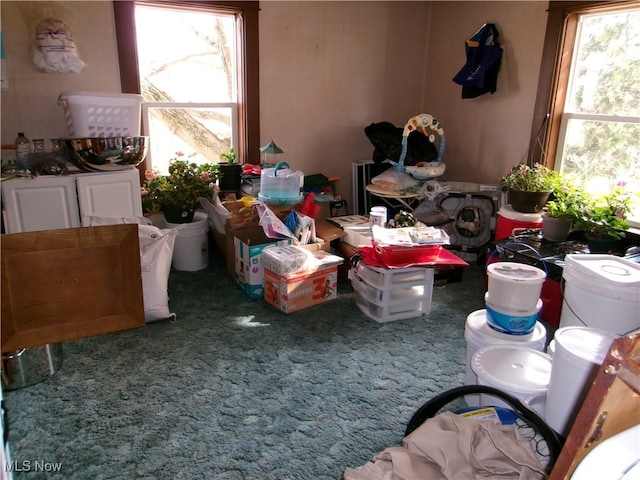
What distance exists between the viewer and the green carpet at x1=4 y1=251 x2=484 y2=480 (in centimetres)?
168

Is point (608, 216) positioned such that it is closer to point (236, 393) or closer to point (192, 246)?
point (236, 393)

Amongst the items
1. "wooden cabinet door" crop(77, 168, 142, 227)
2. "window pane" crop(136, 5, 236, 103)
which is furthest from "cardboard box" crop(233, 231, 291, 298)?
"window pane" crop(136, 5, 236, 103)

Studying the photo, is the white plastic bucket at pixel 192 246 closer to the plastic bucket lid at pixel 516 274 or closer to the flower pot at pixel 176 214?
the flower pot at pixel 176 214

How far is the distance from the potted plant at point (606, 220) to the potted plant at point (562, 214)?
43 mm

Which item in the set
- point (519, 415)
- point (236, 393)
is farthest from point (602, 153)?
point (236, 393)

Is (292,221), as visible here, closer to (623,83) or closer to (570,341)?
(570,341)

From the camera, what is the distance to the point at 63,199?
2607mm

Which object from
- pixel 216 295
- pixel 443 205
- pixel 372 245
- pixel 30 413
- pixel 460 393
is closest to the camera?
pixel 460 393

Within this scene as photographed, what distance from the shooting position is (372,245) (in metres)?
2.72

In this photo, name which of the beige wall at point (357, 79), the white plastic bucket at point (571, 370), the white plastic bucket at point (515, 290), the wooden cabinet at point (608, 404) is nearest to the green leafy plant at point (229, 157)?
the beige wall at point (357, 79)

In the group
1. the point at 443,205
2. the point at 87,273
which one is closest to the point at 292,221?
the point at 443,205

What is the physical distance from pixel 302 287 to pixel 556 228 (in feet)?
5.25

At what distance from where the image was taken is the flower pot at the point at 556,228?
2.88 metres

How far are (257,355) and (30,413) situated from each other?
3.16 ft
